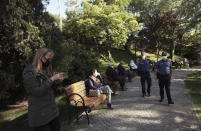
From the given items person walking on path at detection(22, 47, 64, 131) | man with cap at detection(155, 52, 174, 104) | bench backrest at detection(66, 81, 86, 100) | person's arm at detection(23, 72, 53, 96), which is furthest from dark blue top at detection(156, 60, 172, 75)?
person's arm at detection(23, 72, 53, 96)

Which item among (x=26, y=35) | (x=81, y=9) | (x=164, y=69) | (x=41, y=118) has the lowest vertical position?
(x=41, y=118)

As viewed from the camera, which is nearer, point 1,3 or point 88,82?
point 88,82

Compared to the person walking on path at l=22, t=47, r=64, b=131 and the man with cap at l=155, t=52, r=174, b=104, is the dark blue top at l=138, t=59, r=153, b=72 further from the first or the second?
the person walking on path at l=22, t=47, r=64, b=131

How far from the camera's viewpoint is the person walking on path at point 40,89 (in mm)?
2002

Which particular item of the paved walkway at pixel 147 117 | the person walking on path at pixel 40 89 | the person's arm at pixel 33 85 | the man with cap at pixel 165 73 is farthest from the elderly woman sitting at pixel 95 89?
the person's arm at pixel 33 85

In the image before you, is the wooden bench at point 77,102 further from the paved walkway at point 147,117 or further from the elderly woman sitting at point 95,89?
the paved walkway at point 147,117

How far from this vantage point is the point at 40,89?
2.00 m

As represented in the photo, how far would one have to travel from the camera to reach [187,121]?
4.34 metres

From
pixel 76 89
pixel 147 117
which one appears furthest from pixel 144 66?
pixel 76 89

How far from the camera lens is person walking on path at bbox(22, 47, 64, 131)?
200 cm

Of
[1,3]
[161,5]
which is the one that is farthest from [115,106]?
[161,5]

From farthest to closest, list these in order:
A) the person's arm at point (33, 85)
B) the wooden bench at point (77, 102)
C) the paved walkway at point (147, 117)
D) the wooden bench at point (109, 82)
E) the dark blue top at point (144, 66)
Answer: the wooden bench at point (109, 82)
the dark blue top at point (144, 66)
the wooden bench at point (77, 102)
the paved walkway at point (147, 117)
the person's arm at point (33, 85)

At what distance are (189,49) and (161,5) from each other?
35.9 feet

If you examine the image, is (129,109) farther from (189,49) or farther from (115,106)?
(189,49)
